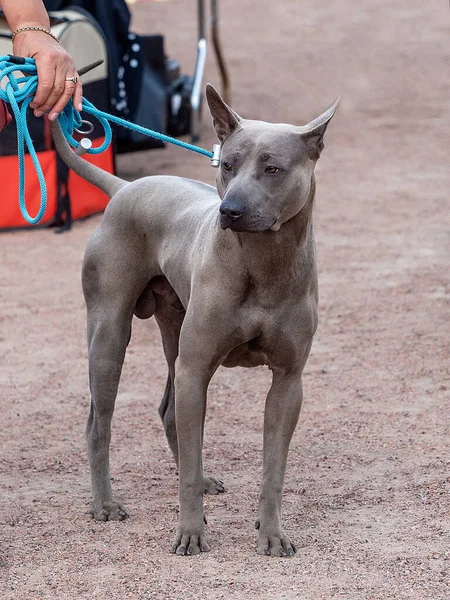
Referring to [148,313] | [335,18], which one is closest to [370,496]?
[148,313]

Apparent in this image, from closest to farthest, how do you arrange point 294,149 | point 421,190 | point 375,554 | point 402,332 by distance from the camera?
point 294,149
point 375,554
point 402,332
point 421,190

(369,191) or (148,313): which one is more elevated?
(148,313)

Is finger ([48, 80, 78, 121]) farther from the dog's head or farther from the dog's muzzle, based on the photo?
the dog's muzzle

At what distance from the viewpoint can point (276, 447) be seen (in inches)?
138

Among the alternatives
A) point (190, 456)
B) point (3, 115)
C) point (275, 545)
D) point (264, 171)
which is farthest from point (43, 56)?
point (275, 545)

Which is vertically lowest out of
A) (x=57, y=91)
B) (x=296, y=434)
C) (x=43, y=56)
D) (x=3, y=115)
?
(x=296, y=434)

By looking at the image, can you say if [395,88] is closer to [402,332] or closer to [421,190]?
[421,190]

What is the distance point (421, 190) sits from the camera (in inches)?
356

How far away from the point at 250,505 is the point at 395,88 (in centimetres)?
1031

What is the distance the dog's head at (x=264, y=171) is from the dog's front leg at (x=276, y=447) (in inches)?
25.4

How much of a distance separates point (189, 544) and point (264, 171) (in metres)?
1.30

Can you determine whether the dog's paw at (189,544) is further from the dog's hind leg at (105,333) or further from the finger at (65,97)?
the finger at (65,97)

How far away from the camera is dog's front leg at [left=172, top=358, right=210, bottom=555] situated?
3.38 meters

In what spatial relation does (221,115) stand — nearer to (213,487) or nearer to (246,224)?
(246,224)
